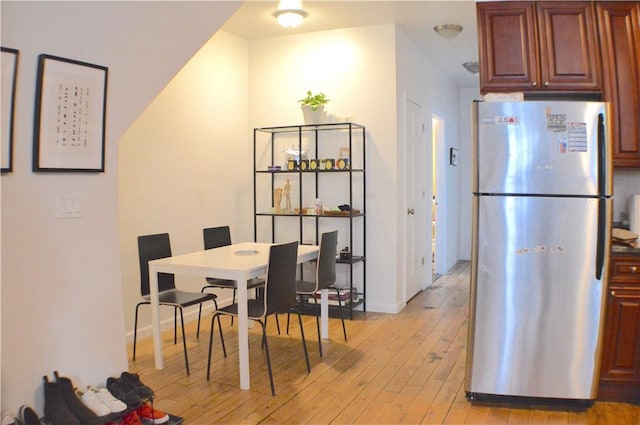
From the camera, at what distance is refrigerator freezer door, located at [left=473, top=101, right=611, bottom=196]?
9.11ft

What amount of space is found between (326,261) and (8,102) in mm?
2435

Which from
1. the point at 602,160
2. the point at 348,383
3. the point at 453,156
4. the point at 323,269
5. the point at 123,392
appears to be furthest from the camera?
the point at 453,156

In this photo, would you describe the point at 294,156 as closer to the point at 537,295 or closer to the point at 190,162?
the point at 190,162

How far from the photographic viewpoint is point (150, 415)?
8.38 feet

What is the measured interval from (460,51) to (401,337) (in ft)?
11.0

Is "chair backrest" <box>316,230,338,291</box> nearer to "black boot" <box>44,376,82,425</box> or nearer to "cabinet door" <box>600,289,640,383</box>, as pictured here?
"cabinet door" <box>600,289,640,383</box>

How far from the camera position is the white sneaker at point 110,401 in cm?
231

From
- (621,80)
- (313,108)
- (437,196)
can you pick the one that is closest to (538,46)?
(621,80)

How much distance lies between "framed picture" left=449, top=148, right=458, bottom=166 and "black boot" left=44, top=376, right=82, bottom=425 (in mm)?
6196

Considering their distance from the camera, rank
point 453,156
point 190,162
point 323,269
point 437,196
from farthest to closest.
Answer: point 453,156 < point 437,196 < point 190,162 < point 323,269

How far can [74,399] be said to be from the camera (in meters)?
2.24

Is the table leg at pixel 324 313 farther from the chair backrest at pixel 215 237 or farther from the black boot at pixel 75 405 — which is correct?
the black boot at pixel 75 405

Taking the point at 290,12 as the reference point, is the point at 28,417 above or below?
below

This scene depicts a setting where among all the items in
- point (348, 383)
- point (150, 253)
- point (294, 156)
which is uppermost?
point (294, 156)
